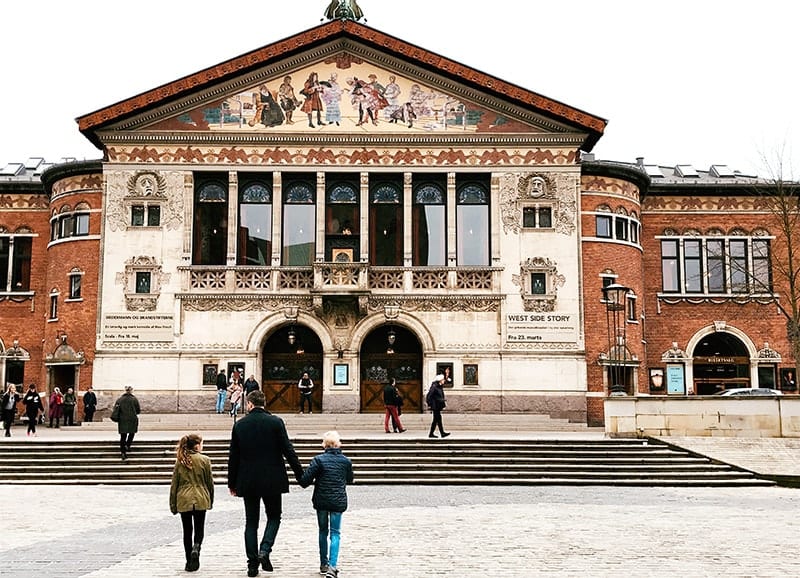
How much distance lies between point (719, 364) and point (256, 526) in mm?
33105

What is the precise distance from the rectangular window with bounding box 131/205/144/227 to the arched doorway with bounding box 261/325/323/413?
21.1ft

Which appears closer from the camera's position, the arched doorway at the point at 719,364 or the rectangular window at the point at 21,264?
the rectangular window at the point at 21,264

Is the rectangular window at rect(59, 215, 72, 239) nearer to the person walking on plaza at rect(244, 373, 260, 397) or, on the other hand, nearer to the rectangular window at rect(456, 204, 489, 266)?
the person walking on plaza at rect(244, 373, 260, 397)

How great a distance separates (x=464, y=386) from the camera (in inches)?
1372

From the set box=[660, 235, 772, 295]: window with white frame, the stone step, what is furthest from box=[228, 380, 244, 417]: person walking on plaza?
box=[660, 235, 772, 295]: window with white frame

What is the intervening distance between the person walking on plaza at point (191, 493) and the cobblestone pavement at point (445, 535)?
327 millimetres

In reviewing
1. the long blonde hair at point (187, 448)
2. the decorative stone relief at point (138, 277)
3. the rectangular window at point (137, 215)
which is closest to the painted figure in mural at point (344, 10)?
the rectangular window at point (137, 215)

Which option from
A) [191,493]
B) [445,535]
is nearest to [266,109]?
[445,535]

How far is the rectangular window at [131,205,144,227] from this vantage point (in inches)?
1400

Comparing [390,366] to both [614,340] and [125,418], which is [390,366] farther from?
[125,418]

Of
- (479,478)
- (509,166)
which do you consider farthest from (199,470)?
(509,166)

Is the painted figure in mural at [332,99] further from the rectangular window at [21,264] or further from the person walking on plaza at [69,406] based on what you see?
the rectangular window at [21,264]

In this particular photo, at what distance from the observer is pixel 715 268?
1580 inches

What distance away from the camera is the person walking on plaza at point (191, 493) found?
34.0ft
